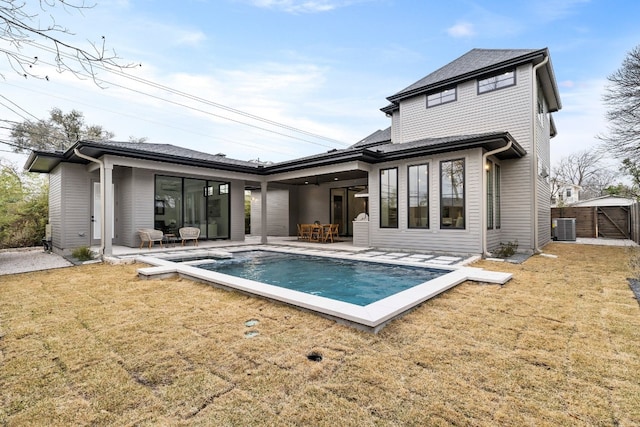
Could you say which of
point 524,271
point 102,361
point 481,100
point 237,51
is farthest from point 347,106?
point 102,361

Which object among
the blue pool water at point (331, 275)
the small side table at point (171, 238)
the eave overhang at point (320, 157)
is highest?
the eave overhang at point (320, 157)

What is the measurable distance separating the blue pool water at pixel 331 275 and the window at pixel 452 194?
2.49 metres

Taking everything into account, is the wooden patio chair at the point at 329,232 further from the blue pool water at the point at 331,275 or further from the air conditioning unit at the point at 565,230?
the air conditioning unit at the point at 565,230

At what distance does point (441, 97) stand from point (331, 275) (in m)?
7.45

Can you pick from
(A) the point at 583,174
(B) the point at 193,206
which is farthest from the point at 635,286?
(A) the point at 583,174

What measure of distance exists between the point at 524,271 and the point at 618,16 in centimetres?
905

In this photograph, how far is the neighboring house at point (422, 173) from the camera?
762 cm

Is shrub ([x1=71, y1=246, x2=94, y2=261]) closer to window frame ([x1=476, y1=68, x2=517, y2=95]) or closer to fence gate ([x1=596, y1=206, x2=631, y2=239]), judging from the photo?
window frame ([x1=476, y1=68, x2=517, y2=95])

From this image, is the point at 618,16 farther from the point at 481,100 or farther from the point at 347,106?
the point at 347,106

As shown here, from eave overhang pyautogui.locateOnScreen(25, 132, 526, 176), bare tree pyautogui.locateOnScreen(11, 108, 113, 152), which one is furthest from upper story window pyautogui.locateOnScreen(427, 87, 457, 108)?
bare tree pyautogui.locateOnScreen(11, 108, 113, 152)

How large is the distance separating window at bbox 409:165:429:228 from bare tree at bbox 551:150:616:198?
2602cm

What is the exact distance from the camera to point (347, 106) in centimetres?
2022

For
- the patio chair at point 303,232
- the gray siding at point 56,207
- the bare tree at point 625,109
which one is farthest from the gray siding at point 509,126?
the gray siding at point 56,207

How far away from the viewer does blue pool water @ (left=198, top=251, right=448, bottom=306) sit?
462 centimetres
